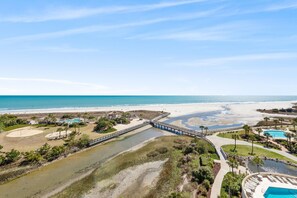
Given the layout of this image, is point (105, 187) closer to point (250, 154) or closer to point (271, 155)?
point (250, 154)

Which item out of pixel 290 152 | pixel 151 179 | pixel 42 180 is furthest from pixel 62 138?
pixel 290 152

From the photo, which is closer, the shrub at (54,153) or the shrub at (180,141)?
the shrub at (54,153)

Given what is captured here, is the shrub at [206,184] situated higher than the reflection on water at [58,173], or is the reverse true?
the shrub at [206,184]

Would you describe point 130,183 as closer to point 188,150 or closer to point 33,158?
point 188,150

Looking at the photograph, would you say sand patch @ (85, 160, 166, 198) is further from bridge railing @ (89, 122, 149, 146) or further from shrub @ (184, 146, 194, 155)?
bridge railing @ (89, 122, 149, 146)

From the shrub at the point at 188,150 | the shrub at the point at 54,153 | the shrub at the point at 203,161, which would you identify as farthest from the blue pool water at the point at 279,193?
the shrub at the point at 54,153

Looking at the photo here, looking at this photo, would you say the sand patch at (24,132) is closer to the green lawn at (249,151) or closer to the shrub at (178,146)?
the shrub at (178,146)
